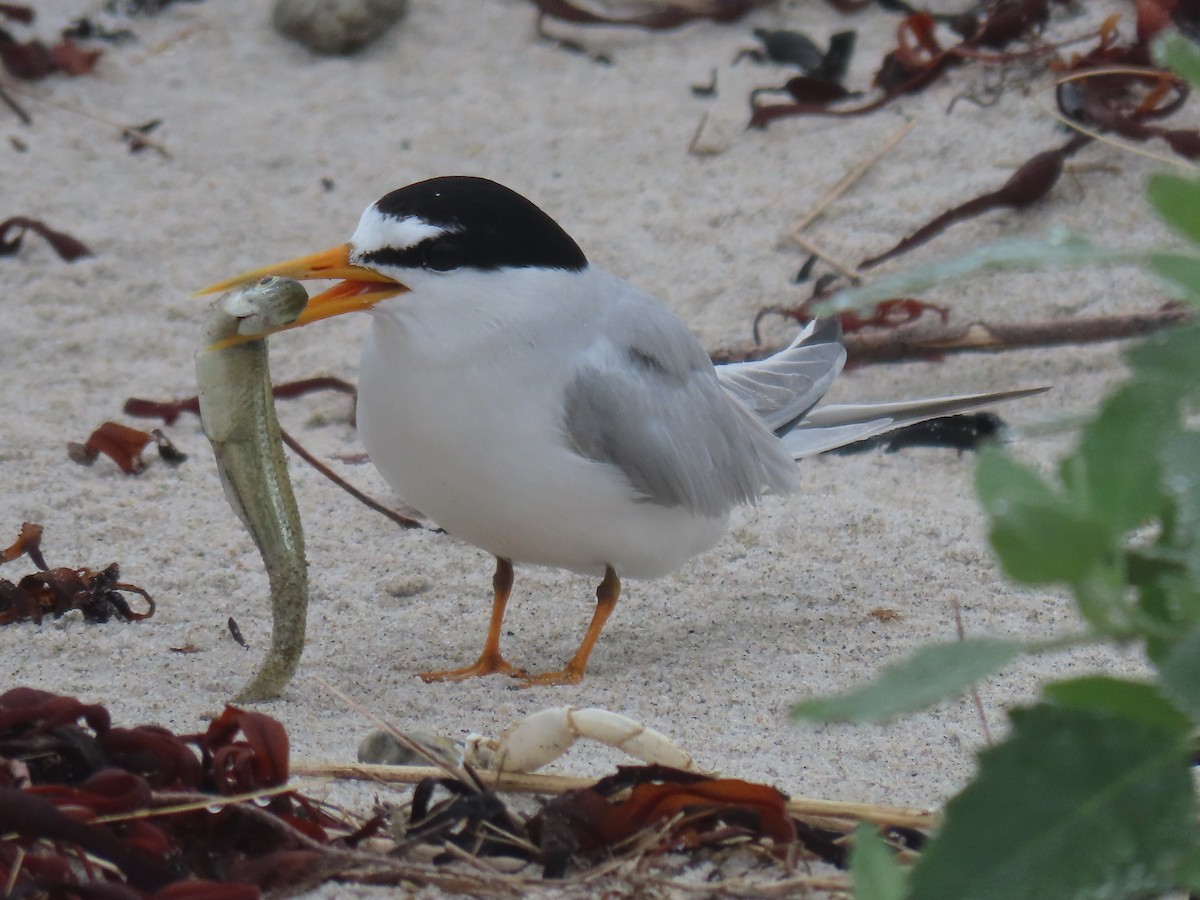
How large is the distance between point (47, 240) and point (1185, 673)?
4895 millimetres

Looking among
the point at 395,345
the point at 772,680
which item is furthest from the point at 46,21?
the point at 772,680

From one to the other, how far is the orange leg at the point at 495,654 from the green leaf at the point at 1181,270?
84.3 inches

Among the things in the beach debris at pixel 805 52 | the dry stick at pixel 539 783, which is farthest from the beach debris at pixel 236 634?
the beach debris at pixel 805 52

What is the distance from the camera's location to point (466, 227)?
2852mm

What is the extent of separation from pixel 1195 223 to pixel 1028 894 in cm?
49

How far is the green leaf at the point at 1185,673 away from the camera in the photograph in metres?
1.01

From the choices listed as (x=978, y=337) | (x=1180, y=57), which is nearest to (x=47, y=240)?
(x=978, y=337)

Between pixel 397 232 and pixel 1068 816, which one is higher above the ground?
pixel 1068 816

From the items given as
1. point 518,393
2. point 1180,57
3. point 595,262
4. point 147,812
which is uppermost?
point 1180,57

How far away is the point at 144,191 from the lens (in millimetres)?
5695

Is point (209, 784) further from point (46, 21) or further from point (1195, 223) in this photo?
point (46, 21)

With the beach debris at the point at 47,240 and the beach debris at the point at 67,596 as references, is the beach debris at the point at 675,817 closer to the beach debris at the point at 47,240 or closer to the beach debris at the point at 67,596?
the beach debris at the point at 67,596

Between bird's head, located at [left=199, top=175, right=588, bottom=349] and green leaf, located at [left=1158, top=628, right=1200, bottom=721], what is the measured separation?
1998mm

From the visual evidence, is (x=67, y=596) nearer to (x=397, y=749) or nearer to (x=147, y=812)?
(x=397, y=749)
